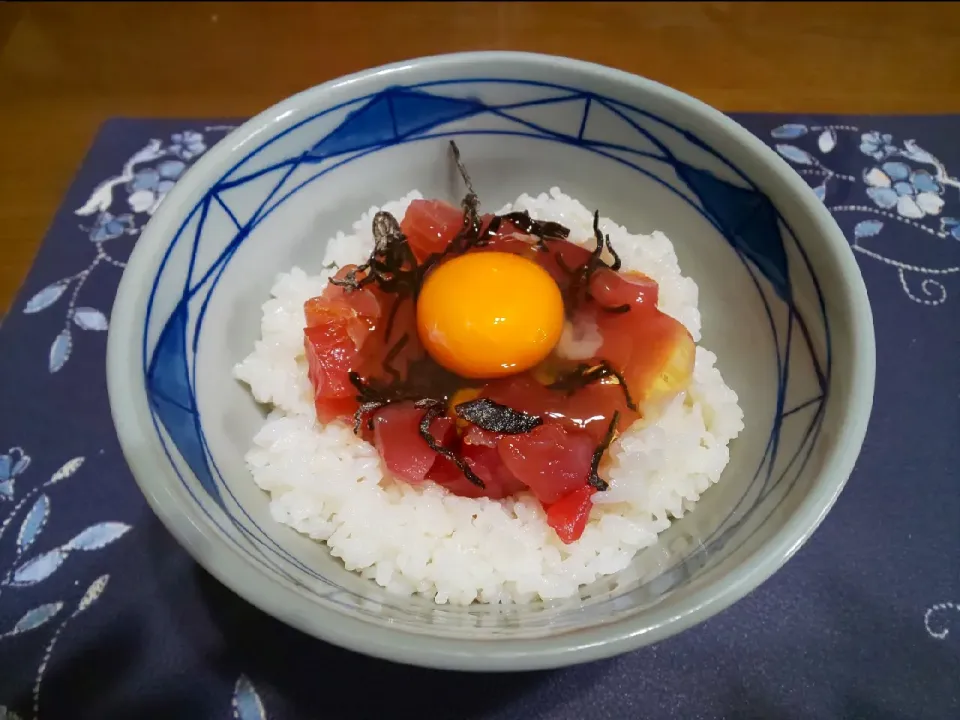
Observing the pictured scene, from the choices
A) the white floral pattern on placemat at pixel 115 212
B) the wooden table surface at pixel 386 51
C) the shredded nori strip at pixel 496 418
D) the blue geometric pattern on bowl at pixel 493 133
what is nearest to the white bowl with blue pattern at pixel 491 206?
the blue geometric pattern on bowl at pixel 493 133

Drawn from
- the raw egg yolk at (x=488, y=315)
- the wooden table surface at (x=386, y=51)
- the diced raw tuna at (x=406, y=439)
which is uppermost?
the wooden table surface at (x=386, y=51)

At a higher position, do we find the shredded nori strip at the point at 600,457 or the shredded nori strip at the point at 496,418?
the shredded nori strip at the point at 496,418

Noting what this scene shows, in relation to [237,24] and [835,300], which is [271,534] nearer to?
[835,300]

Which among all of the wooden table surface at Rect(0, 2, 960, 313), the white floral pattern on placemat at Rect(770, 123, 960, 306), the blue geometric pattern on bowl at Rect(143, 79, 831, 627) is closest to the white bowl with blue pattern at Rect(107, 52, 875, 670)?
the blue geometric pattern on bowl at Rect(143, 79, 831, 627)

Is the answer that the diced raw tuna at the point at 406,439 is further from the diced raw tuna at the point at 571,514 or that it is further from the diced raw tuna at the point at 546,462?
the diced raw tuna at the point at 571,514

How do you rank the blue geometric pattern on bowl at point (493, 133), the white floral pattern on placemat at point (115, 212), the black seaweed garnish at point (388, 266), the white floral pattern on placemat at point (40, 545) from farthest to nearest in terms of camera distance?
the white floral pattern on placemat at point (115, 212) → the black seaweed garnish at point (388, 266) → the white floral pattern on placemat at point (40, 545) → the blue geometric pattern on bowl at point (493, 133)

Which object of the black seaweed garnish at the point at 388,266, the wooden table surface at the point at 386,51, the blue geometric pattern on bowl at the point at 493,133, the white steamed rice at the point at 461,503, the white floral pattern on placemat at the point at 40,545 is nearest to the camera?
the blue geometric pattern on bowl at the point at 493,133

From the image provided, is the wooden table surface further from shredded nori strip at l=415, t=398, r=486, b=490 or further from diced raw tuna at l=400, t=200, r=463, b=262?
shredded nori strip at l=415, t=398, r=486, b=490
